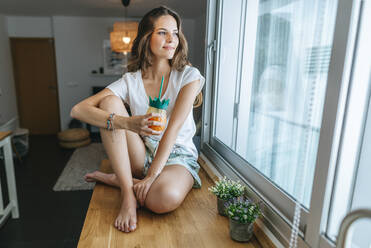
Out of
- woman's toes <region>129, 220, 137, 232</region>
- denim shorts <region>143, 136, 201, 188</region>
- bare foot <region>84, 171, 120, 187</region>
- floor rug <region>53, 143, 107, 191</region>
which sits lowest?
floor rug <region>53, 143, 107, 191</region>

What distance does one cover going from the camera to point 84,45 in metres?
5.46

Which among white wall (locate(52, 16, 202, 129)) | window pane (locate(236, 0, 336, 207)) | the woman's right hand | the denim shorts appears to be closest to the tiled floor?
the denim shorts

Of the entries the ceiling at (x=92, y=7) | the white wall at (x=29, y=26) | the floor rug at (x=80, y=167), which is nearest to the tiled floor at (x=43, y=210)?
the floor rug at (x=80, y=167)

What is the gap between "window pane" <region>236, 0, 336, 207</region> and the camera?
100 cm

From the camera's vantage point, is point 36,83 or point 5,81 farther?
point 36,83

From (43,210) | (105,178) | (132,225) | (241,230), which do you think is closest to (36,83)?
(43,210)

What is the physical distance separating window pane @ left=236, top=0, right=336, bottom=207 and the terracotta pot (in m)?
0.20

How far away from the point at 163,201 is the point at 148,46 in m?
0.77

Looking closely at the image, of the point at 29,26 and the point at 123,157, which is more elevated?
the point at 29,26

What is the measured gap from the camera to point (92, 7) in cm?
451

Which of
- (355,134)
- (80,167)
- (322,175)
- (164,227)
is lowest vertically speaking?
(80,167)

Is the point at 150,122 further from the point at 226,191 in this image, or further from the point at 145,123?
the point at 226,191

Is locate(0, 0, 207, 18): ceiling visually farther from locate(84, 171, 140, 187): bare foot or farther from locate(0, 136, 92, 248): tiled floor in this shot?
locate(84, 171, 140, 187): bare foot

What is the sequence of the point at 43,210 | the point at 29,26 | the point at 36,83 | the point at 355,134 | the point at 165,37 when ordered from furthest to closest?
the point at 36,83, the point at 29,26, the point at 43,210, the point at 165,37, the point at 355,134
